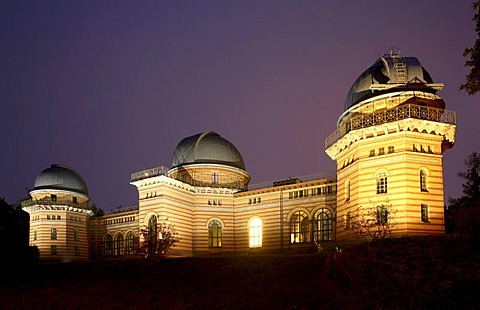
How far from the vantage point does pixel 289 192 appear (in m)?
45.1

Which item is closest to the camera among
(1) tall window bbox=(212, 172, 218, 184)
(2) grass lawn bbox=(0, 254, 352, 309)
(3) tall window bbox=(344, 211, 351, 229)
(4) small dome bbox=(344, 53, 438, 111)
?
(2) grass lawn bbox=(0, 254, 352, 309)

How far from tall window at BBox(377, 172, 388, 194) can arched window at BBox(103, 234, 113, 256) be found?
113ft

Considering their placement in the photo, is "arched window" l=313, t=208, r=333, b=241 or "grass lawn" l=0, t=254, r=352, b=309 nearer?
"grass lawn" l=0, t=254, r=352, b=309

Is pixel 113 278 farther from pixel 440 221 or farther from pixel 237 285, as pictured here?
pixel 440 221

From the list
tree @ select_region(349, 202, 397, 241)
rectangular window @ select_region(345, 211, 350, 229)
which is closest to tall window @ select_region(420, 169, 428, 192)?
tree @ select_region(349, 202, 397, 241)

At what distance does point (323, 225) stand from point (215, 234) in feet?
36.6

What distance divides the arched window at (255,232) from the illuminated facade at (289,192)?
0.33 ft

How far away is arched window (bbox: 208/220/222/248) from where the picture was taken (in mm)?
46719

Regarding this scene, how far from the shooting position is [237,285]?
75.2ft

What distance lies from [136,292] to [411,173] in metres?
19.5

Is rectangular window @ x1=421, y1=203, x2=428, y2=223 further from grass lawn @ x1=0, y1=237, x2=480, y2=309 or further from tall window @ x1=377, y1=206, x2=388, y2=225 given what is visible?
grass lawn @ x1=0, y1=237, x2=480, y2=309

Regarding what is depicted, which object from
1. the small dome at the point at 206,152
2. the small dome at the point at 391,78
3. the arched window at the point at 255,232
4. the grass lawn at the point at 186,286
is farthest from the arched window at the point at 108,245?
the small dome at the point at 391,78

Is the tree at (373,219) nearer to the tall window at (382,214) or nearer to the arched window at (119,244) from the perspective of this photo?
the tall window at (382,214)

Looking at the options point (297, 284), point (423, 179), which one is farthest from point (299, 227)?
point (297, 284)
